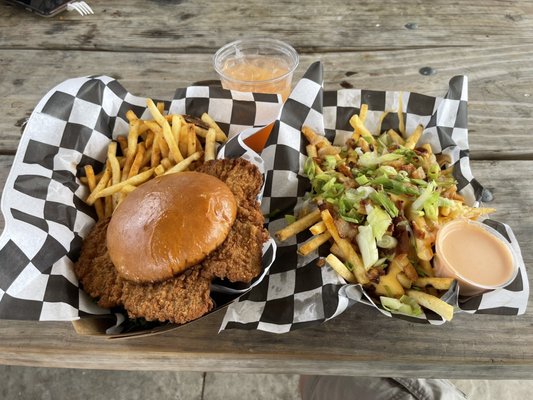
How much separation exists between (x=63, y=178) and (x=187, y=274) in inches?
28.0

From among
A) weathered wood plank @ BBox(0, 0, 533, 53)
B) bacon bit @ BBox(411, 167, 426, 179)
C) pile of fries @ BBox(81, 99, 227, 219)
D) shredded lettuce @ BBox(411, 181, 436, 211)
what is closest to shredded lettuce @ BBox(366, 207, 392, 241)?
shredded lettuce @ BBox(411, 181, 436, 211)

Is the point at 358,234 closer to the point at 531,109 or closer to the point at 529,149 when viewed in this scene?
the point at 529,149

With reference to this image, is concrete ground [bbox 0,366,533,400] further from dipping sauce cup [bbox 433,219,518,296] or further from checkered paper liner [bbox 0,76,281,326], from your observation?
dipping sauce cup [bbox 433,219,518,296]

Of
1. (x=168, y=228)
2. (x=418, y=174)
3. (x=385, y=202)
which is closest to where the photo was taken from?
(x=168, y=228)

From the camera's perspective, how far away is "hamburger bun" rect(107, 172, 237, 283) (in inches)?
58.6

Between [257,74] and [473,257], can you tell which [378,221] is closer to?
[473,257]

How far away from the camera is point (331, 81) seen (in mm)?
2553

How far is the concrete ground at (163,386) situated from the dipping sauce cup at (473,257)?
1.59 m

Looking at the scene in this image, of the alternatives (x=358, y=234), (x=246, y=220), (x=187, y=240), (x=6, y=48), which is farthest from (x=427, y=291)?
(x=6, y=48)

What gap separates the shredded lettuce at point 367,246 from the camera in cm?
152

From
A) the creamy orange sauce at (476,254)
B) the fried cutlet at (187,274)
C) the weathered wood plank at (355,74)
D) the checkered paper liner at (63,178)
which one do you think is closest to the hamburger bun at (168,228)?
the fried cutlet at (187,274)

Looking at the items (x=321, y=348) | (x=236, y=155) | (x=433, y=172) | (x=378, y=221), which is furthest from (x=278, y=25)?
(x=321, y=348)

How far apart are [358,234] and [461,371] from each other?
0.56 m

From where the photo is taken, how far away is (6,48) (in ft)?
9.46
